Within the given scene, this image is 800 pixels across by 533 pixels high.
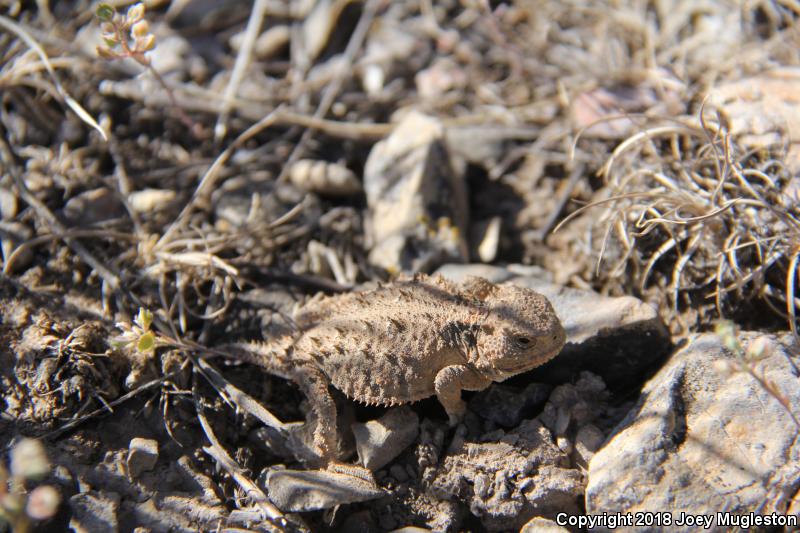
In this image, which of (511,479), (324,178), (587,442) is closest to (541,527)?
(511,479)

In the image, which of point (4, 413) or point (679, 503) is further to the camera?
point (4, 413)

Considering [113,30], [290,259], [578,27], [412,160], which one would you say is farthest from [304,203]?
[578,27]

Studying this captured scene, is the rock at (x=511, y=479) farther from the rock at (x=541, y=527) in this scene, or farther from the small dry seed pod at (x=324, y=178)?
the small dry seed pod at (x=324, y=178)

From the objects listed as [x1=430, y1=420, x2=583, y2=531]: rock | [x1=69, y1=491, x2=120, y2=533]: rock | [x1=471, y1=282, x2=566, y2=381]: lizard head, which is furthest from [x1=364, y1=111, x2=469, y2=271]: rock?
[x1=69, y1=491, x2=120, y2=533]: rock

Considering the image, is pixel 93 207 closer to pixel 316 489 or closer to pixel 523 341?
pixel 316 489

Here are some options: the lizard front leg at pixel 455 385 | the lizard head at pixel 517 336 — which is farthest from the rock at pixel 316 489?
the lizard head at pixel 517 336

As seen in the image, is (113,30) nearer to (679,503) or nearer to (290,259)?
(290,259)

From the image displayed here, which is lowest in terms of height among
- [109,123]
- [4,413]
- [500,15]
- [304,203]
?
[4,413]
